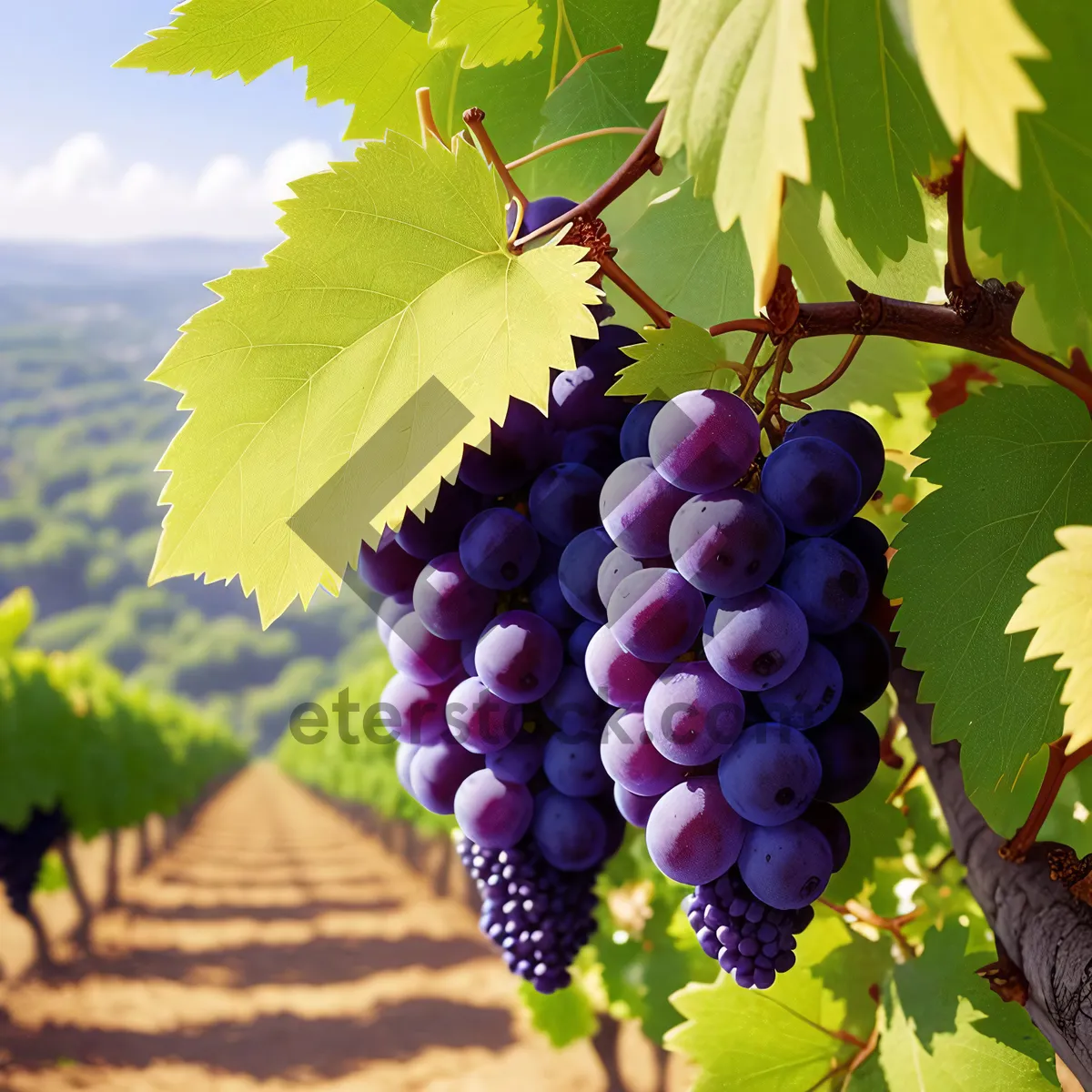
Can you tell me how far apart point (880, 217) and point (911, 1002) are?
0.57 metres

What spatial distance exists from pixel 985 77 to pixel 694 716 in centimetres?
33

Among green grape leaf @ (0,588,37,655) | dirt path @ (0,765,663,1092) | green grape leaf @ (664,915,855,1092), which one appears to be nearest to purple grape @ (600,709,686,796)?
green grape leaf @ (664,915,855,1092)

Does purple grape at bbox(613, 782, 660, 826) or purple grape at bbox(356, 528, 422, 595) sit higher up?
purple grape at bbox(356, 528, 422, 595)

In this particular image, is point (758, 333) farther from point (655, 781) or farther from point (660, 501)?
point (655, 781)

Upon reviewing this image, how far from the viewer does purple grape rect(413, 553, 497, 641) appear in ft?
2.04

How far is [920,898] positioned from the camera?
1.21 metres

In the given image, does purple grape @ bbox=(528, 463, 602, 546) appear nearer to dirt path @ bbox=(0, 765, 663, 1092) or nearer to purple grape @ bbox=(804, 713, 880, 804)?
purple grape @ bbox=(804, 713, 880, 804)

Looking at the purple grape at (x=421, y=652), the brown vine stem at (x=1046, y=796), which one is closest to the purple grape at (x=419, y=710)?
the purple grape at (x=421, y=652)

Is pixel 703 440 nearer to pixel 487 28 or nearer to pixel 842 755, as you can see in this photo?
pixel 842 755

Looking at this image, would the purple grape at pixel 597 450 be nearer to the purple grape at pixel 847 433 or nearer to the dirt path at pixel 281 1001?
the purple grape at pixel 847 433

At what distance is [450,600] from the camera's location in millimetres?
622

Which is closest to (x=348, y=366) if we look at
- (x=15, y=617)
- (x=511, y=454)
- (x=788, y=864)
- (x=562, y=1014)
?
(x=511, y=454)

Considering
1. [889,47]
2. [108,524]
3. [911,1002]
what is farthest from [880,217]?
[108,524]

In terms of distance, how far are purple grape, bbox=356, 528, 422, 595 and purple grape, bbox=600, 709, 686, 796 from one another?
7.6 inches
